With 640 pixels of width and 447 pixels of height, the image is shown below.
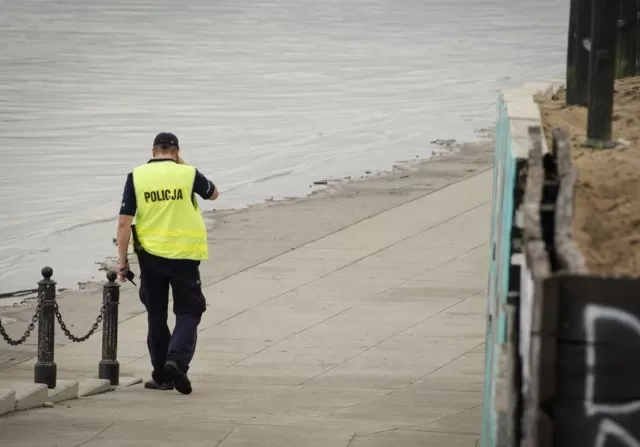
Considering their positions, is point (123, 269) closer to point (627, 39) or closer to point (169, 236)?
point (169, 236)

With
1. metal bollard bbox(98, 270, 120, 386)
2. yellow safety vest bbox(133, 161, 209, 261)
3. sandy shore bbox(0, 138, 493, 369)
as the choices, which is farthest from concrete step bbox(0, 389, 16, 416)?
sandy shore bbox(0, 138, 493, 369)

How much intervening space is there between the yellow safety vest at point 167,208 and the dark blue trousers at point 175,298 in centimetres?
9

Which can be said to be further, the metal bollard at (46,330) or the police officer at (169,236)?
the metal bollard at (46,330)

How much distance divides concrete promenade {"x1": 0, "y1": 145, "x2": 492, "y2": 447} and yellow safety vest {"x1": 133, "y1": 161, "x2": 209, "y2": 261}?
1105 millimetres

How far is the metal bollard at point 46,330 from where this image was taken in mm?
11312

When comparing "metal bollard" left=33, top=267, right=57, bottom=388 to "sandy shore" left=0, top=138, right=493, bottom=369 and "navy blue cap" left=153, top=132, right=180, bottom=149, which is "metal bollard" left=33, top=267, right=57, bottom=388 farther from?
"sandy shore" left=0, top=138, right=493, bottom=369

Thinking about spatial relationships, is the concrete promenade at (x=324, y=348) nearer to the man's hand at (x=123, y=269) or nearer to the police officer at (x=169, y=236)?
the police officer at (x=169, y=236)

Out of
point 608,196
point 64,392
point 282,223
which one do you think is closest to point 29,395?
point 64,392

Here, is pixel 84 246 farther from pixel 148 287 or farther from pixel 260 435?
pixel 260 435

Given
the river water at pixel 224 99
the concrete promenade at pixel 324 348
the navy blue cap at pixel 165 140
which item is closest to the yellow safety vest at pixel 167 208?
the navy blue cap at pixel 165 140

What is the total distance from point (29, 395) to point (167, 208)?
63.5 inches

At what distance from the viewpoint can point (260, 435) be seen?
9.20 metres

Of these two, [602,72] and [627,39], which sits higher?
[627,39]

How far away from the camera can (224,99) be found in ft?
144
